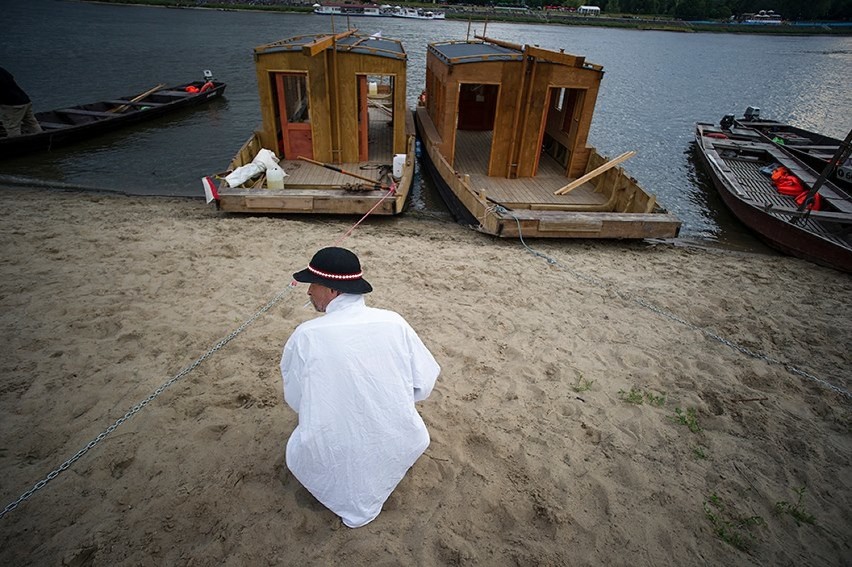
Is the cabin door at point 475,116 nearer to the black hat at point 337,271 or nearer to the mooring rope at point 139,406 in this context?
the mooring rope at point 139,406

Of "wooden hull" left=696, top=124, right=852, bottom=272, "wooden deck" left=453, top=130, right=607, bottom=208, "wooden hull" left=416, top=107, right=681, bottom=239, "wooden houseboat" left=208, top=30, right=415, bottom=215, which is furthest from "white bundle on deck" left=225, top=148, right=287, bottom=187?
"wooden hull" left=696, top=124, right=852, bottom=272

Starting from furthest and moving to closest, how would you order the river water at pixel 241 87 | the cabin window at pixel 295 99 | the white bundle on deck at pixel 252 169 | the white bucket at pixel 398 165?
the river water at pixel 241 87
the cabin window at pixel 295 99
the white bucket at pixel 398 165
the white bundle on deck at pixel 252 169

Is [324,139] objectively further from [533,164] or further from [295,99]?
[533,164]

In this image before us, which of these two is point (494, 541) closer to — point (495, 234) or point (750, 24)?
point (495, 234)

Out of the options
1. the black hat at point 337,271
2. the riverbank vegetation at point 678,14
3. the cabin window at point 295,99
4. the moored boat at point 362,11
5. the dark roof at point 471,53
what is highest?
the riverbank vegetation at point 678,14

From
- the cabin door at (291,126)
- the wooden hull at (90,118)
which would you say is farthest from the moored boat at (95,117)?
the cabin door at (291,126)

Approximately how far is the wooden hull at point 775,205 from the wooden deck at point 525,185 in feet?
13.2

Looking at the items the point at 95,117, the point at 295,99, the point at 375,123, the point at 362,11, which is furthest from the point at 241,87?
the point at 362,11

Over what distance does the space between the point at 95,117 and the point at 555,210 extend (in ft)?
52.5

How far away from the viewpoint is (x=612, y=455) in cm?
367

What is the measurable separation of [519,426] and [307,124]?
894cm

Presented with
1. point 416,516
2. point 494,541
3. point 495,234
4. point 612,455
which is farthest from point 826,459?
point 495,234

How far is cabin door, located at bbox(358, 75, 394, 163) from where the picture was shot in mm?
10016

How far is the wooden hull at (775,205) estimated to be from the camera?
8844 millimetres
